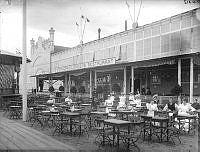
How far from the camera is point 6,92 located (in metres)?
20.7

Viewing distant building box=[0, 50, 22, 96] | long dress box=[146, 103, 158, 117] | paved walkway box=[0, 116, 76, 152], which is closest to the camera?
paved walkway box=[0, 116, 76, 152]

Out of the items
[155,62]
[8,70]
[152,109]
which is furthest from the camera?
[8,70]

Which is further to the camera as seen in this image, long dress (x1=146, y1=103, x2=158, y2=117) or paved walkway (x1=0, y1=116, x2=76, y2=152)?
long dress (x1=146, y1=103, x2=158, y2=117)

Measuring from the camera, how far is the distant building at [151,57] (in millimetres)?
18750

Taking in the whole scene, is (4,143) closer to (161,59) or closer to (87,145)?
(87,145)

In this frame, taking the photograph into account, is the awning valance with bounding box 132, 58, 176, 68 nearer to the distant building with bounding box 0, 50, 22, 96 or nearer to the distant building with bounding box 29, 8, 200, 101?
the distant building with bounding box 29, 8, 200, 101

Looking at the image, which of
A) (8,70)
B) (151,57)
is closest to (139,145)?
(151,57)

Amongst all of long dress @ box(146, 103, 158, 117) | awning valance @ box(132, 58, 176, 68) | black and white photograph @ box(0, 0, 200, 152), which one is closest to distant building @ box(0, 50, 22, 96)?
black and white photograph @ box(0, 0, 200, 152)

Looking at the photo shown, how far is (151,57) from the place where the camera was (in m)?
22.8

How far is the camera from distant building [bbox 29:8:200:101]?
61.5 feet

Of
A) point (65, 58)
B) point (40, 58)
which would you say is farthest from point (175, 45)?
point (40, 58)

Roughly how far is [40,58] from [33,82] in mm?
5490

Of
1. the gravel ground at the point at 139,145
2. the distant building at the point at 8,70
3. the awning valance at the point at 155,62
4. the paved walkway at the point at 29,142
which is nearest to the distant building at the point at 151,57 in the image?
the awning valance at the point at 155,62

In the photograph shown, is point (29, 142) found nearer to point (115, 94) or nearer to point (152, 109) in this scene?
point (152, 109)
